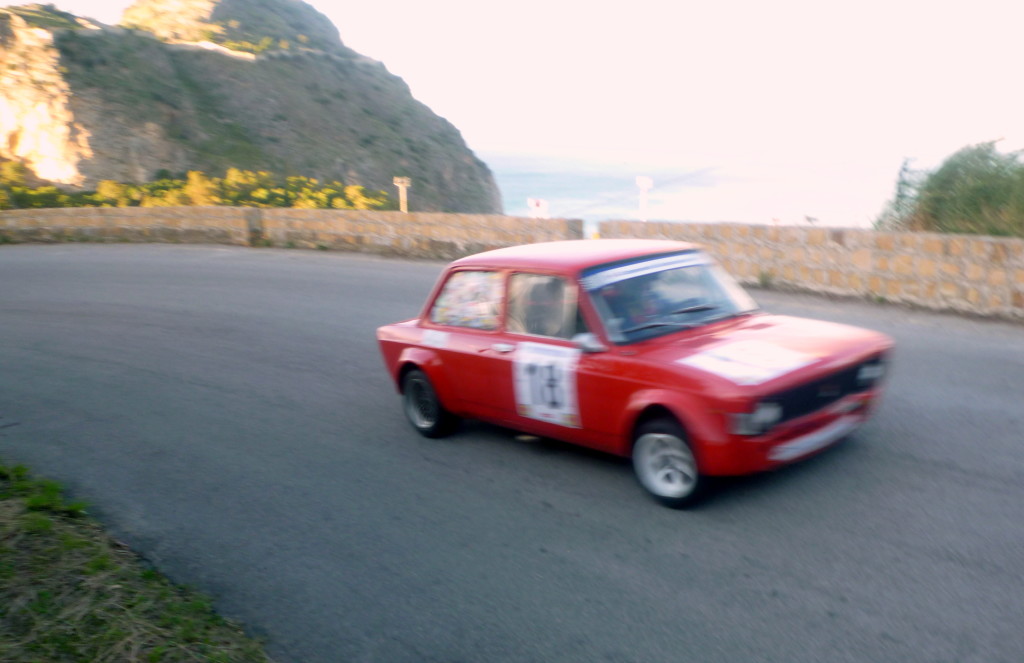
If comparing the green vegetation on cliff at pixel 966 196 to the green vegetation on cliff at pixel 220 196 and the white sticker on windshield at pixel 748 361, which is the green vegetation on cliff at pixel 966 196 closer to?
the white sticker on windshield at pixel 748 361

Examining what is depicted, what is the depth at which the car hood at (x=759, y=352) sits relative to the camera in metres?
4.87

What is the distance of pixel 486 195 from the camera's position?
6444 centimetres

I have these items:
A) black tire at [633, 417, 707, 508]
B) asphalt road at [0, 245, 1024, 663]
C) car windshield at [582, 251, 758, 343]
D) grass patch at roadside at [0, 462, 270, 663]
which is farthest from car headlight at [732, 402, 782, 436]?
grass patch at roadside at [0, 462, 270, 663]

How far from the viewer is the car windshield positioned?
220 inches

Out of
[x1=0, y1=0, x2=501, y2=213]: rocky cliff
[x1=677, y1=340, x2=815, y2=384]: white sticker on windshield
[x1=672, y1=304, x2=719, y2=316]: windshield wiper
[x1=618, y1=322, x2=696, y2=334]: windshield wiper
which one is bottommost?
[x1=677, y1=340, x2=815, y2=384]: white sticker on windshield

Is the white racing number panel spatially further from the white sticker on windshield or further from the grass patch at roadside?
the grass patch at roadside

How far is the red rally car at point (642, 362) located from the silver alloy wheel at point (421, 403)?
18 millimetres

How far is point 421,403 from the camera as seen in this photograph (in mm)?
6945

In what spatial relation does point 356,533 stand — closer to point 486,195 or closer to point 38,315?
point 38,315

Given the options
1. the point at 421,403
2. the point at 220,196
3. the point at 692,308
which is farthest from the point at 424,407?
the point at 220,196

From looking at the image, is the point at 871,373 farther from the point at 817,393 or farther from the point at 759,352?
the point at 759,352

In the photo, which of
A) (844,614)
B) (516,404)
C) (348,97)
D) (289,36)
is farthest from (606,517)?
(289,36)

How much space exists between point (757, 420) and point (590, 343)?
115cm

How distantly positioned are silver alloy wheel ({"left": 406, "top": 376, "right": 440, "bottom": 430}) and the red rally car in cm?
2
